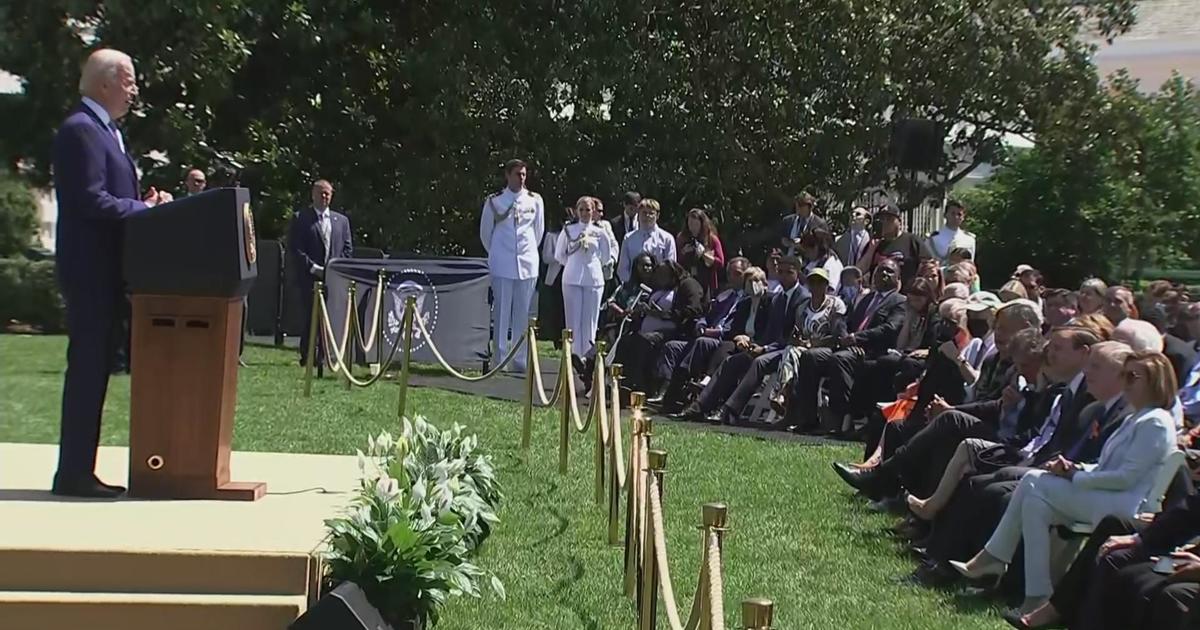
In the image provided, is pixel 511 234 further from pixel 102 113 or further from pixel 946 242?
pixel 102 113

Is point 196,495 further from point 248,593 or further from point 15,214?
point 15,214

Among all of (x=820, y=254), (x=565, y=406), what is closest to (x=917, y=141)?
(x=820, y=254)

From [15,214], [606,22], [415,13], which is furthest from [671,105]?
[15,214]

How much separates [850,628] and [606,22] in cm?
1790

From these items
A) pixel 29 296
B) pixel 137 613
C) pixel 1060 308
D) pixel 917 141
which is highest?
pixel 917 141

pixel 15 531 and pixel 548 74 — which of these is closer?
pixel 15 531

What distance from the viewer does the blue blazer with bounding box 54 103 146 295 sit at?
6426 millimetres

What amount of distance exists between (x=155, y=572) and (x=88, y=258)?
5.09ft

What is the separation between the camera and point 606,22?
78.4ft

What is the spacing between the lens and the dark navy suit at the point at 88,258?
21.1 feet

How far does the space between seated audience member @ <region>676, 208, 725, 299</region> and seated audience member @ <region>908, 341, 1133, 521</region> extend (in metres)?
7.36

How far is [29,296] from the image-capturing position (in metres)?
23.8

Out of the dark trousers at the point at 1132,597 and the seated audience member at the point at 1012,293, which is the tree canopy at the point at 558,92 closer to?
the seated audience member at the point at 1012,293

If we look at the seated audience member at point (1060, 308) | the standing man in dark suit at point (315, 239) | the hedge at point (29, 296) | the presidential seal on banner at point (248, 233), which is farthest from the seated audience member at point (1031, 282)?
the hedge at point (29, 296)
